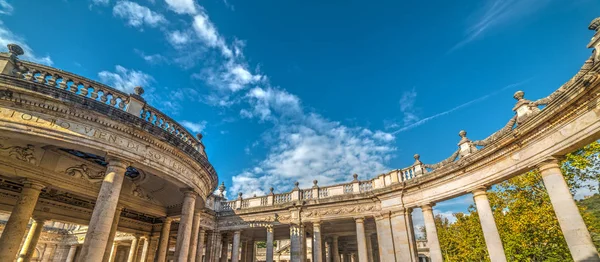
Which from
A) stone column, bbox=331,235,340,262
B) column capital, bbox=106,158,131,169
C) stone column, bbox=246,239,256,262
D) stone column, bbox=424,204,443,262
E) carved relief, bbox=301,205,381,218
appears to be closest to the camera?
column capital, bbox=106,158,131,169

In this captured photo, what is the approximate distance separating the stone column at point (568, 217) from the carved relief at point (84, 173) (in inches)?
718

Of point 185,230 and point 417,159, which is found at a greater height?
point 417,159

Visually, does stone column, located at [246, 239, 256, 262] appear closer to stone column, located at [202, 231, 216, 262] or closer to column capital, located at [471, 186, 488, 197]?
stone column, located at [202, 231, 216, 262]

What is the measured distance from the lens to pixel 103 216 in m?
7.19

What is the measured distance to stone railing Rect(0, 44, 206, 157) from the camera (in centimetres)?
725

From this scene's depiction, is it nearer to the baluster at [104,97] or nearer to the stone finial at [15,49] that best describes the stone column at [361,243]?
the baluster at [104,97]

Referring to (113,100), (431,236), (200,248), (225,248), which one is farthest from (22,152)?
(225,248)

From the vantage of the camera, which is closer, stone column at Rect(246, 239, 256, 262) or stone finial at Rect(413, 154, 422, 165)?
stone finial at Rect(413, 154, 422, 165)

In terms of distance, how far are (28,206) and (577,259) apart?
63.0 feet

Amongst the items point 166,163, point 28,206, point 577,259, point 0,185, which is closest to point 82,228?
point 0,185

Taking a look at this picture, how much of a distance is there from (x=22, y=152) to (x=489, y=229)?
19.2m

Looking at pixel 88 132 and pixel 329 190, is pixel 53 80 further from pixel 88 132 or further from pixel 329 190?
pixel 329 190

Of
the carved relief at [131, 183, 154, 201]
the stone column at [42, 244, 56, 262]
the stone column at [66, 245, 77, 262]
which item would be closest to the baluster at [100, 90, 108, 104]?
the carved relief at [131, 183, 154, 201]

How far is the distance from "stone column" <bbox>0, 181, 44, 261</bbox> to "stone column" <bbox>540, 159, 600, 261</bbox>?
19081 mm
